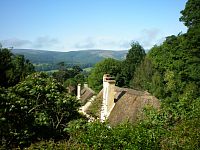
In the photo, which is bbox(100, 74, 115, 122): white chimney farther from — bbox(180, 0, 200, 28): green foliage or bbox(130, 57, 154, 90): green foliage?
bbox(130, 57, 154, 90): green foliage

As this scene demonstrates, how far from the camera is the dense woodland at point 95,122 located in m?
9.74

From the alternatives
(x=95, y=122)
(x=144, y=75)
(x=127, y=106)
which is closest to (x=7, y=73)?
(x=127, y=106)

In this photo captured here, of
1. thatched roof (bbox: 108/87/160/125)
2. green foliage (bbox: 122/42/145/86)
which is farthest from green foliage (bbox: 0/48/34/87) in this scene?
green foliage (bbox: 122/42/145/86)

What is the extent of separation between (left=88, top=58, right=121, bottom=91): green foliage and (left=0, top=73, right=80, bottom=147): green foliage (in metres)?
39.1

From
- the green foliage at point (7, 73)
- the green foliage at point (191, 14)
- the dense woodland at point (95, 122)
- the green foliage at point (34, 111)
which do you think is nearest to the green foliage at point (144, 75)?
the dense woodland at point (95, 122)

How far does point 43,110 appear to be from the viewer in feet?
57.4

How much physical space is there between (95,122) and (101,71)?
49.8 meters

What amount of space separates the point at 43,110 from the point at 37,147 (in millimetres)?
8229

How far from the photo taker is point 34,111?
56.3 ft

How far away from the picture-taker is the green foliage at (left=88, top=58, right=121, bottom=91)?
193 feet

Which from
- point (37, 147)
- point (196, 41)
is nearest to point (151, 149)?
point (37, 147)

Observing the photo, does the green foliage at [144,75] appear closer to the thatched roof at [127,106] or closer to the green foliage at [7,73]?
the green foliage at [7,73]

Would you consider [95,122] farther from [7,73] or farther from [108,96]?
[7,73]

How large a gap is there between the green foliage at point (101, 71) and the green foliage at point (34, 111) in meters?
39.1
